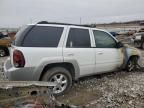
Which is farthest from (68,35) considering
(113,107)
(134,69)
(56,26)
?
(134,69)

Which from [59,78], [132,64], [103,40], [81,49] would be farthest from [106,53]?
[59,78]

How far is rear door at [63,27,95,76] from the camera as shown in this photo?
6.20 m

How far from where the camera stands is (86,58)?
6.59 m

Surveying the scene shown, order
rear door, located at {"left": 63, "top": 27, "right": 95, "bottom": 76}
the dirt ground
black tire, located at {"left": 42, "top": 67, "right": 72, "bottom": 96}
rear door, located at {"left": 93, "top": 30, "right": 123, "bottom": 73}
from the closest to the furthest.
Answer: the dirt ground → black tire, located at {"left": 42, "top": 67, "right": 72, "bottom": 96} → rear door, located at {"left": 63, "top": 27, "right": 95, "bottom": 76} → rear door, located at {"left": 93, "top": 30, "right": 123, "bottom": 73}

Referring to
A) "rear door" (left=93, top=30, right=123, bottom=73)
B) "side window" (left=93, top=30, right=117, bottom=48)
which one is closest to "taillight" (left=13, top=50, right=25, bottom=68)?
"rear door" (left=93, top=30, right=123, bottom=73)

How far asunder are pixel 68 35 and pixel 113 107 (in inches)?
83.7

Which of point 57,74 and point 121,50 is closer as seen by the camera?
point 57,74

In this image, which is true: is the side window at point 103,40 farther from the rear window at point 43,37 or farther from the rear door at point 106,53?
the rear window at point 43,37

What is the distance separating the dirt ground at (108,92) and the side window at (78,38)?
1237mm

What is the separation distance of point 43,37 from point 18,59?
831mm

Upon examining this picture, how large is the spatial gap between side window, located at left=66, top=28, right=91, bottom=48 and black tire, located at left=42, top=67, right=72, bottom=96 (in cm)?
68

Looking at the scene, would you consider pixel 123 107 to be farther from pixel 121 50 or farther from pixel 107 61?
pixel 121 50

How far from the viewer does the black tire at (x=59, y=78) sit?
5.84 m

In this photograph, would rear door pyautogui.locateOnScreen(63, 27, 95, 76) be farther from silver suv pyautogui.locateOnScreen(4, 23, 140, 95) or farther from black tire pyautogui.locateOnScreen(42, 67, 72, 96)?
black tire pyautogui.locateOnScreen(42, 67, 72, 96)
